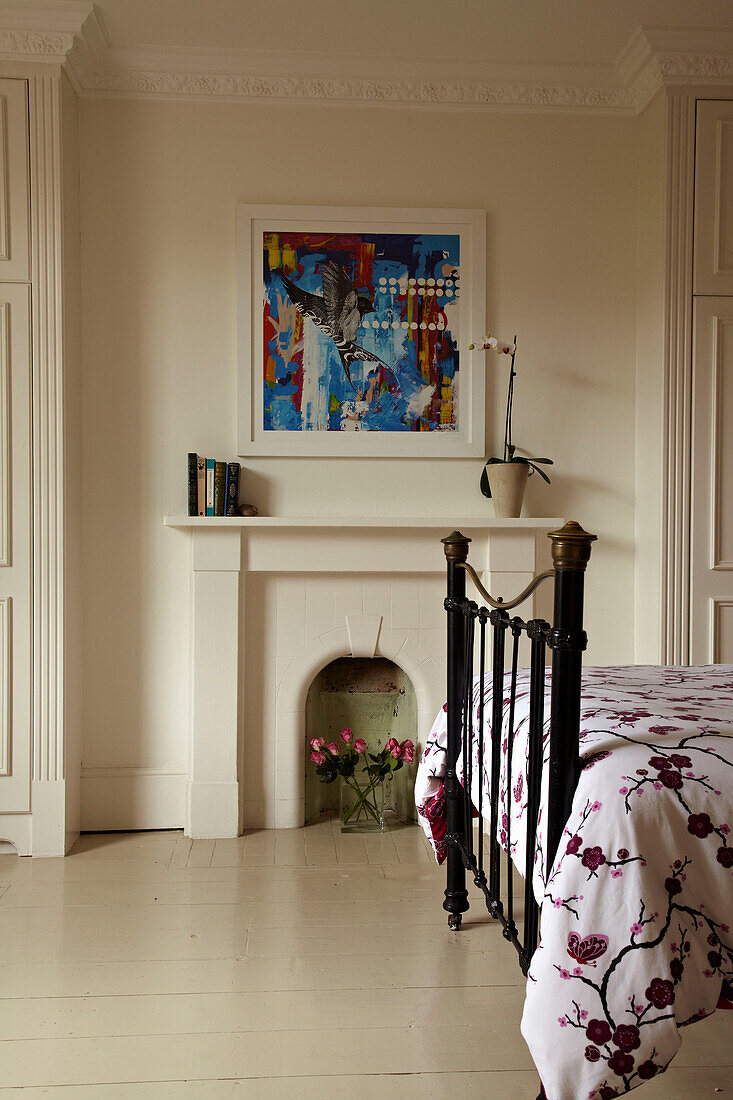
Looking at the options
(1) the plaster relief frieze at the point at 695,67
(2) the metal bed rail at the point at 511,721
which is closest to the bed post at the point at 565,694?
(2) the metal bed rail at the point at 511,721

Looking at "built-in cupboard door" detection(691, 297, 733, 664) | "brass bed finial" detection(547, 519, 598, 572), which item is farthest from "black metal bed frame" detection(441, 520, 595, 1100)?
"built-in cupboard door" detection(691, 297, 733, 664)

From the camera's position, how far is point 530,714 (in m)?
1.63

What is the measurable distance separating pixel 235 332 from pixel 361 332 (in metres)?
0.48

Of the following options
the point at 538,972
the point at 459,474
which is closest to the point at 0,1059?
the point at 538,972

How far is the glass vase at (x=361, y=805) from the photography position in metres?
3.36

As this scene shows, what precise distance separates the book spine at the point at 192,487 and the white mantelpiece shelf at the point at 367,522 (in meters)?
0.08

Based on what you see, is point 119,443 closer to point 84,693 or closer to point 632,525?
point 84,693

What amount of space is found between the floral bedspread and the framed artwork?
2143 mm

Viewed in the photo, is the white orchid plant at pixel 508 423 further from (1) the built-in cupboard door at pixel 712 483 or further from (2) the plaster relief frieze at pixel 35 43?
(2) the plaster relief frieze at pixel 35 43

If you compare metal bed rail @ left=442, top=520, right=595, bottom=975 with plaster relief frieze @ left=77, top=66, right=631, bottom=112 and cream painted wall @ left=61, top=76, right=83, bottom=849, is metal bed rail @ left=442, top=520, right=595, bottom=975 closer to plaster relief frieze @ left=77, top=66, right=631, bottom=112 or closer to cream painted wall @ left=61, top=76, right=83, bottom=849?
cream painted wall @ left=61, top=76, right=83, bottom=849

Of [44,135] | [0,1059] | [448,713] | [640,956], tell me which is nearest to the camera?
[640,956]

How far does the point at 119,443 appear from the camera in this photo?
3359 mm

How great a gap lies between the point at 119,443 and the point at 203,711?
3.48 feet

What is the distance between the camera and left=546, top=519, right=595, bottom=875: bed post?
1416 millimetres
